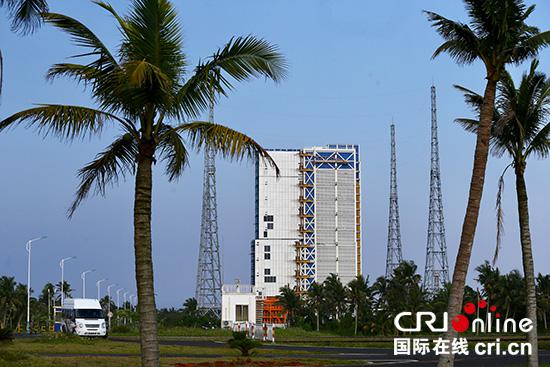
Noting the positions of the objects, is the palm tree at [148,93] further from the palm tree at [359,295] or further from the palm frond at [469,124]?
the palm tree at [359,295]

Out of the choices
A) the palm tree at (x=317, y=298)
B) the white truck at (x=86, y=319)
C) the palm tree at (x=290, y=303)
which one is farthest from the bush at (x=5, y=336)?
the palm tree at (x=290, y=303)

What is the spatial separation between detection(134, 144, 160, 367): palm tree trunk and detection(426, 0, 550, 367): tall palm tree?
760cm

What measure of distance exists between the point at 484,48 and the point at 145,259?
10.7 meters

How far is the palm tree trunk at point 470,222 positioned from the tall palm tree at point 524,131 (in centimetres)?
477

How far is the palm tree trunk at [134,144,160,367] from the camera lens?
1529 cm

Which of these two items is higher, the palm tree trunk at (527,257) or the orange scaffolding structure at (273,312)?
the palm tree trunk at (527,257)

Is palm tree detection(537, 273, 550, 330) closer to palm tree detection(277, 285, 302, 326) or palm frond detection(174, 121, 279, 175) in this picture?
palm tree detection(277, 285, 302, 326)

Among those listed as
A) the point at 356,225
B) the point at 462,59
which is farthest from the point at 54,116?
the point at 356,225

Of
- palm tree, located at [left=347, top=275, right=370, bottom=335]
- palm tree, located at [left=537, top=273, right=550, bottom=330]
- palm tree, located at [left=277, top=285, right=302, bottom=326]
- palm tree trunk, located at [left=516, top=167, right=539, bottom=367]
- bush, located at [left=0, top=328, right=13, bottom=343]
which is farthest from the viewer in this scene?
palm tree, located at [left=277, top=285, right=302, bottom=326]

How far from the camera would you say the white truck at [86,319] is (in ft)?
215

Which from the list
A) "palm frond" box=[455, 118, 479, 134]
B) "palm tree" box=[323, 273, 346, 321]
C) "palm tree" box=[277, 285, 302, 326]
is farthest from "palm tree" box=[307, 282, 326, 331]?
"palm frond" box=[455, 118, 479, 134]

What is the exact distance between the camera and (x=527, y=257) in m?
25.2

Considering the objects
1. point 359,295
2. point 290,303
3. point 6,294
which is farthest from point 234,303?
point 6,294

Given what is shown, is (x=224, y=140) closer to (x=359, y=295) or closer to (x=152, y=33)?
(x=152, y=33)
